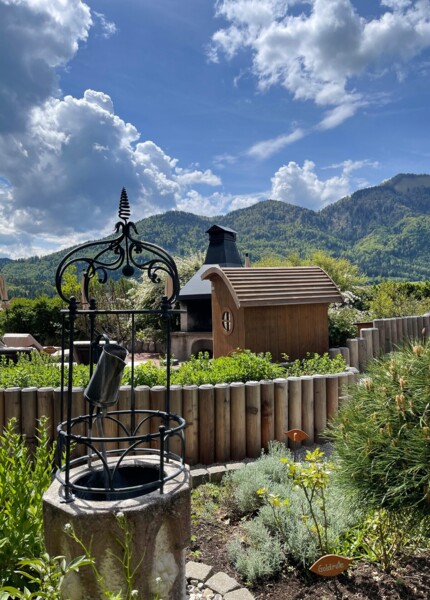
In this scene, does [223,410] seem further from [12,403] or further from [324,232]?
[324,232]

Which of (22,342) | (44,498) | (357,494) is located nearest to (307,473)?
(357,494)

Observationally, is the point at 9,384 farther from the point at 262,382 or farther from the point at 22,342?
the point at 22,342

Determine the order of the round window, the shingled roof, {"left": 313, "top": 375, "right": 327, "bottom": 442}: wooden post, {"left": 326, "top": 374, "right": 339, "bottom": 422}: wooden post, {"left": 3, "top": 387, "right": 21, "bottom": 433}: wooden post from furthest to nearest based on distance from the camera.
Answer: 1. the round window
2. the shingled roof
3. {"left": 326, "top": 374, "right": 339, "bottom": 422}: wooden post
4. {"left": 313, "top": 375, "right": 327, "bottom": 442}: wooden post
5. {"left": 3, "top": 387, "right": 21, "bottom": 433}: wooden post

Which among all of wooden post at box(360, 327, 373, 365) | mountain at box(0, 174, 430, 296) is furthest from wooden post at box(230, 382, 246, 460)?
mountain at box(0, 174, 430, 296)

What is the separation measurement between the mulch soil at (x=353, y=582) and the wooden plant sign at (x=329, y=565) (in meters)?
0.19

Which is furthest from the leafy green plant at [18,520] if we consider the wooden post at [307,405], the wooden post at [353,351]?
the wooden post at [353,351]

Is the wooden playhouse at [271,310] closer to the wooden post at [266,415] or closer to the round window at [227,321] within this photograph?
the round window at [227,321]

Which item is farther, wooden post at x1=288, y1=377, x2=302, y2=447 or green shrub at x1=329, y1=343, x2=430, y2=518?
wooden post at x1=288, y1=377, x2=302, y2=447

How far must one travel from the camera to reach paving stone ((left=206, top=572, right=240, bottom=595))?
249 cm

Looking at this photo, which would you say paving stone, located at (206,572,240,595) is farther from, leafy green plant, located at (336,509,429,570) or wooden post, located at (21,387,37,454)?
wooden post, located at (21,387,37,454)

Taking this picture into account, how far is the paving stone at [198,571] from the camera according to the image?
2.62 m

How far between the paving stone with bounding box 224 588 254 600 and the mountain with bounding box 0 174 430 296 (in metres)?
55.1

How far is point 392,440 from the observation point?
225 centimetres

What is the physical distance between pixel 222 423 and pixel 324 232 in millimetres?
128434
